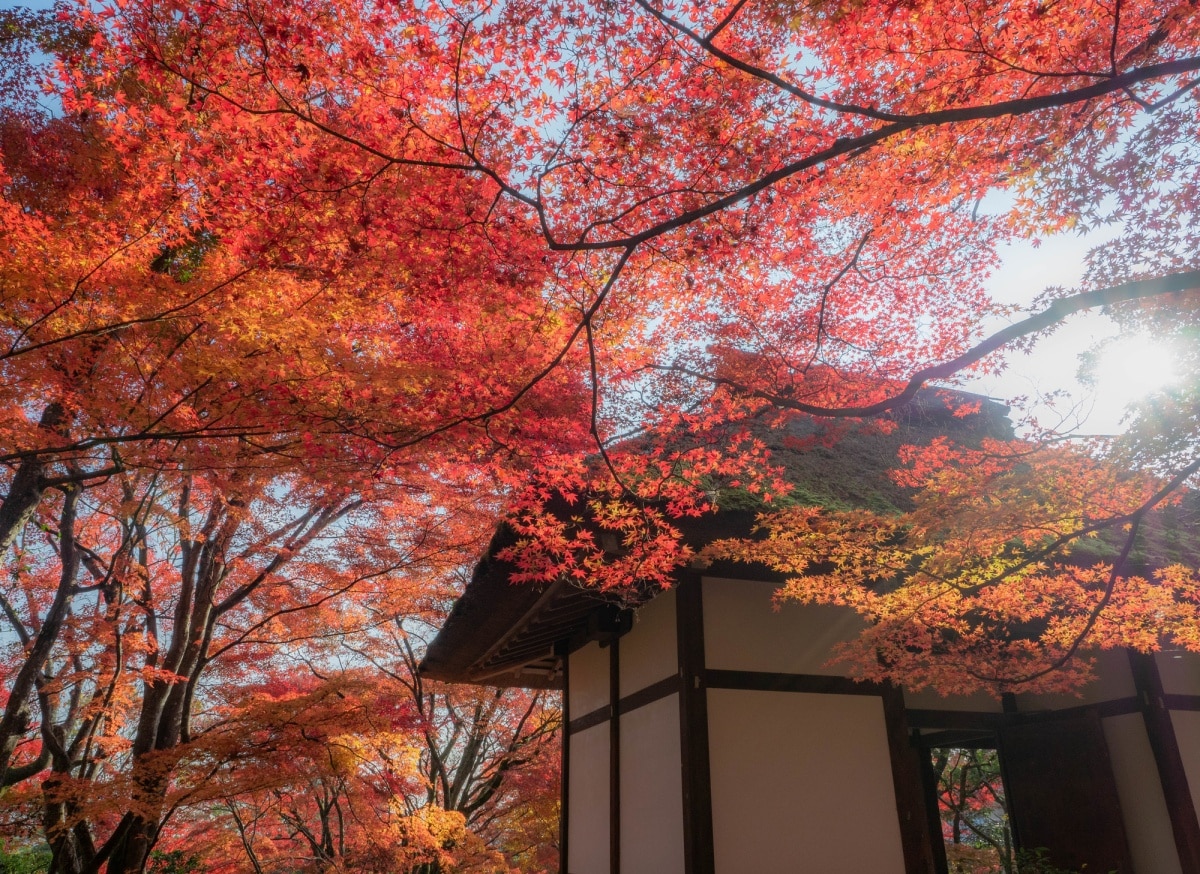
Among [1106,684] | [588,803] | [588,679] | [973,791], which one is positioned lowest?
[588,803]

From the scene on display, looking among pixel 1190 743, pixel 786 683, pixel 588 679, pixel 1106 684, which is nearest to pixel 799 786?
pixel 786 683

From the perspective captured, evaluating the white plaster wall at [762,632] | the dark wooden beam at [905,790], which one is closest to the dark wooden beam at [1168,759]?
the dark wooden beam at [905,790]

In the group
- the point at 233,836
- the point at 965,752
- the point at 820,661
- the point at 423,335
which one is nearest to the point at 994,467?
the point at 820,661

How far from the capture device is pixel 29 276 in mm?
5180

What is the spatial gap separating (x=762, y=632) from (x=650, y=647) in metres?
0.94

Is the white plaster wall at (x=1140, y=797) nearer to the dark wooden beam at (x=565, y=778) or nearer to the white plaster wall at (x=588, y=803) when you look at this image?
the white plaster wall at (x=588, y=803)

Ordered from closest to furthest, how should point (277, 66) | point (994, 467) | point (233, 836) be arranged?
point (277, 66)
point (994, 467)
point (233, 836)

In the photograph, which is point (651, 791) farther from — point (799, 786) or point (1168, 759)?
point (1168, 759)

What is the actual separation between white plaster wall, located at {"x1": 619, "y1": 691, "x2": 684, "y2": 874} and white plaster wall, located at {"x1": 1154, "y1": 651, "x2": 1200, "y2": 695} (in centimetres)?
410

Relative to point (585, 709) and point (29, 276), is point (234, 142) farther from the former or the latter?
point (585, 709)

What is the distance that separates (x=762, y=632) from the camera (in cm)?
570

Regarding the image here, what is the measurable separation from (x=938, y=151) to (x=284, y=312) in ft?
17.1

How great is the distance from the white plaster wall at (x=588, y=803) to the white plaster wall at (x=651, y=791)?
554 mm

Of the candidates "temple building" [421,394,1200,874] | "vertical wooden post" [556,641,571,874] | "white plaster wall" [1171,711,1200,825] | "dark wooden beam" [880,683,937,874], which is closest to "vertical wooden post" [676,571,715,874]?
"temple building" [421,394,1200,874]
